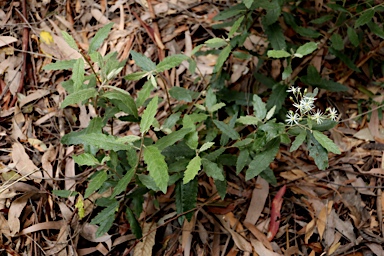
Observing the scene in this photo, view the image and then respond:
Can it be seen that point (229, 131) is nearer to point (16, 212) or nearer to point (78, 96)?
point (78, 96)

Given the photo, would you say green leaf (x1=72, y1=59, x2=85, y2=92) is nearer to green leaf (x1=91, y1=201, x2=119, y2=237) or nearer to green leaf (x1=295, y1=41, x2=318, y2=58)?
green leaf (x1=91, y1=201, x2=119, y2=237)

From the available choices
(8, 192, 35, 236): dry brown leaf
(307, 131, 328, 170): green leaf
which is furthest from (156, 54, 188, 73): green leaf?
(8, 192, 35, 236): dry brown leaf

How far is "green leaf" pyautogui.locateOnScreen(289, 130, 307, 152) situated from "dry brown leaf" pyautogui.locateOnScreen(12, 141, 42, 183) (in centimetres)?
132

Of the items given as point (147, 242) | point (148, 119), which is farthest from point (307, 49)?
point (147, 242)

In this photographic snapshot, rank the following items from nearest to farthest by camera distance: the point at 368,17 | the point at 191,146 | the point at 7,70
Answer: the point at 191,146, the point at 368,17, the point at 7,70

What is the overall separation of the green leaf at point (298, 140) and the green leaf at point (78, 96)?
81 centimetres

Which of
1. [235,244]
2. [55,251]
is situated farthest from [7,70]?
[235,244]

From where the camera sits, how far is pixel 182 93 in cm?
196

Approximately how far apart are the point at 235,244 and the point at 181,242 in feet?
0.91

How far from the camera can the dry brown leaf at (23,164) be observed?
2068 mm

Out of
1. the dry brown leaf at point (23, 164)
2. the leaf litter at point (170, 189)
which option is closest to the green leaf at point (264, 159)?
the leaf litter at point (170, 189)

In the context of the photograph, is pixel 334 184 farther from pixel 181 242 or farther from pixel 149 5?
pixel 149 5

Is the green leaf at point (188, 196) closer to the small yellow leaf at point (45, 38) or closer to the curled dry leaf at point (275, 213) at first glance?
the curled dry leaf at point (275, 213)

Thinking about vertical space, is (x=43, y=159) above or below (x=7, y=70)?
below
